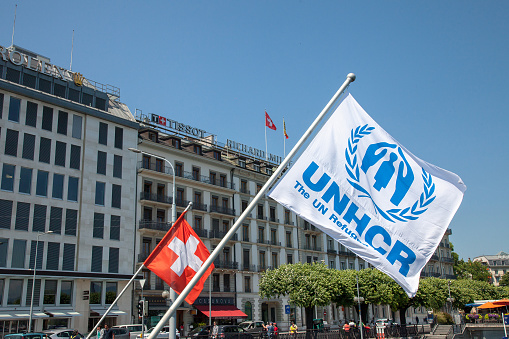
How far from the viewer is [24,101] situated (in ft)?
157

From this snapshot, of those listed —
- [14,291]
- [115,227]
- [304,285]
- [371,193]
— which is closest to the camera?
[371,193]

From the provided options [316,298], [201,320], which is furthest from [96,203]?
[316,298]

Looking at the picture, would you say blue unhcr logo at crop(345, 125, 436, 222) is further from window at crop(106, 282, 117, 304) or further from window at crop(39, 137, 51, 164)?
window at crop(106, 282, 117, 304)

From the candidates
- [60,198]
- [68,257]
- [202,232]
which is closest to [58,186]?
[60,198]

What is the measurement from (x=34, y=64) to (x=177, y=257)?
44.0 meters

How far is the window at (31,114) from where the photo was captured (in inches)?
1884

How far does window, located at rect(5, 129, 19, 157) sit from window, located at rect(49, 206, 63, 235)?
20.9ft

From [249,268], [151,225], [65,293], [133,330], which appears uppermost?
[151,225]

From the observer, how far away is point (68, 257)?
47719 mm

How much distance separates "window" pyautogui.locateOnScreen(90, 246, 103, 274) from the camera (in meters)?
49.5

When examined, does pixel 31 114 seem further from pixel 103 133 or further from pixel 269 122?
pixel 269 122

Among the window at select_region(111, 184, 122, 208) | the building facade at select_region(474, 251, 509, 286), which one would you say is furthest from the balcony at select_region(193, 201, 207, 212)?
the building facade at select_region(474, 251, 509, 286)

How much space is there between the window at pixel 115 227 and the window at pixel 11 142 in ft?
38.3

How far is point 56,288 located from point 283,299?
33.3 meters
